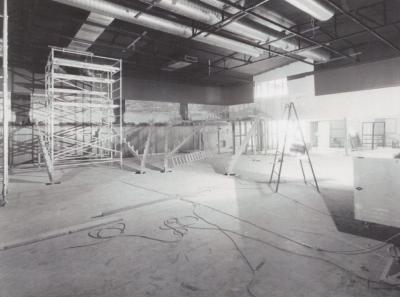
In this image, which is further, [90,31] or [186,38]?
[186,38]

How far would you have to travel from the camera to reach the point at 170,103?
1734 cm

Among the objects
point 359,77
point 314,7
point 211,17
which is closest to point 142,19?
point 211,17

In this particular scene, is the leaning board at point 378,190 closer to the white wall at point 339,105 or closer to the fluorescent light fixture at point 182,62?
the fluorescent light fixture at point 182,62

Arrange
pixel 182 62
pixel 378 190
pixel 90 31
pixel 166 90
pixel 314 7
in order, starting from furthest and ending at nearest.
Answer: pixel 166 90 → pixel 182 62 → pixel 90 31 → pixel 314 7 → pixel 378 190

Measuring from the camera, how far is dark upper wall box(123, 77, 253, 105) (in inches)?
623

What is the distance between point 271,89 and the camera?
58.9 feet

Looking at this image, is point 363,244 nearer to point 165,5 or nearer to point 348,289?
point 348,289

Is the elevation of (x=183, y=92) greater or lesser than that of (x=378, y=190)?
greater

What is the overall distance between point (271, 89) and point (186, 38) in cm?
1062

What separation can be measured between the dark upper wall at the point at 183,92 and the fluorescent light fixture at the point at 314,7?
1176cm

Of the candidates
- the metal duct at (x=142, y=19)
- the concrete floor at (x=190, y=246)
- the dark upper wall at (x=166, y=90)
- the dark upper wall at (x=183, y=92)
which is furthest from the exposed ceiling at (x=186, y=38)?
the concrete floor at (x=190, y=246)

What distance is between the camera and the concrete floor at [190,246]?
7.59ft

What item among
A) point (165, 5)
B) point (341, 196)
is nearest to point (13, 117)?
point (165, 5)

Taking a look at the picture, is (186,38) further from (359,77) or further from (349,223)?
(359,77)
